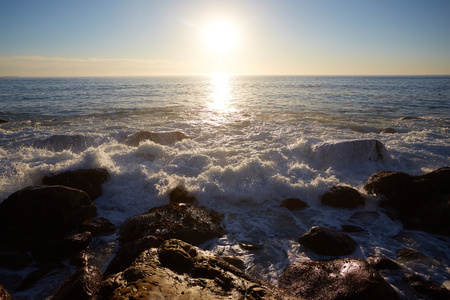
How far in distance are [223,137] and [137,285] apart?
11279 millimetres

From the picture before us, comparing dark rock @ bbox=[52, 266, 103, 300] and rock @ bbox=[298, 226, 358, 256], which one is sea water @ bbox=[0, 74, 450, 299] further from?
dark rock @ bbox=[52, 266, 103, 300]

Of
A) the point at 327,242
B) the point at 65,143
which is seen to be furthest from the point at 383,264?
the point at 65,143

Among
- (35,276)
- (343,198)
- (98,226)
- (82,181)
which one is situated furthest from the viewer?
(82,181)

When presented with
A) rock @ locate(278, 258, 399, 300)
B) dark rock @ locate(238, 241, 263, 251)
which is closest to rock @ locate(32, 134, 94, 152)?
dark rock @ locate(238, 241, 263, 251)

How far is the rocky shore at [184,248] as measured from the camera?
3203mm

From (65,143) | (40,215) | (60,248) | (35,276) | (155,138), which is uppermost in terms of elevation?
(155,138)

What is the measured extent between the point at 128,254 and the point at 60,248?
1.68m

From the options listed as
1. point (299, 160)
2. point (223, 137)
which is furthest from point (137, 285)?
point (223, 137)

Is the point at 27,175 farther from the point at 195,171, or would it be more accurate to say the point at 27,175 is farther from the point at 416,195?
the point at 416,195

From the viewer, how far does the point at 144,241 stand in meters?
4.81

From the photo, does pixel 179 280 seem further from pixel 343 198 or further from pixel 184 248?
pixel 343 198

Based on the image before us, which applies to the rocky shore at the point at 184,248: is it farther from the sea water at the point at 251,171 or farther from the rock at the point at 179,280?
the sea water at the point at 251,171

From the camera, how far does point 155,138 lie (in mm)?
12758

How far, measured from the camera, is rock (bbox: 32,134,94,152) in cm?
1201
